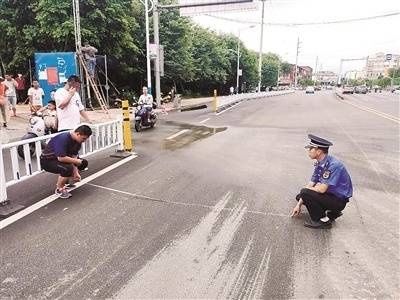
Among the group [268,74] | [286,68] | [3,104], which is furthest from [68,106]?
[286,68]

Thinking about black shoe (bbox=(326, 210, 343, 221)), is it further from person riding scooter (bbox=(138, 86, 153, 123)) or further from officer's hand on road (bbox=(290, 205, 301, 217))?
person riding scooter (bbox=(138, 86, 153, 123))

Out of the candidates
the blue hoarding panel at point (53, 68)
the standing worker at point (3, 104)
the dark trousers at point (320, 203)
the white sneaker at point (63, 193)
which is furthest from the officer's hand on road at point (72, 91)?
the blue hoarding panel at point (53, 68)

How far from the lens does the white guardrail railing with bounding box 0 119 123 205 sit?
562 centimetres

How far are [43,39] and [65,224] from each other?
20.4 metres

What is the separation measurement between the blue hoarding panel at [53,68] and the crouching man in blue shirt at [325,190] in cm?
1605

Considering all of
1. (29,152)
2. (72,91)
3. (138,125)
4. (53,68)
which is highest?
(53,68)

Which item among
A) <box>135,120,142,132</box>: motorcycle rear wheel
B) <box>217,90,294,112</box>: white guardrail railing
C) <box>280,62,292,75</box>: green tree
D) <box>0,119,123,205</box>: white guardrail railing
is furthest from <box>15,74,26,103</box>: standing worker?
<box>280,62,292,75</box>: green tree

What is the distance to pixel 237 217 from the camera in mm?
5473

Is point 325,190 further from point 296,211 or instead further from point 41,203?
point 41,203

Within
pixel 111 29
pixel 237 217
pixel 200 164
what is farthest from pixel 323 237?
pixel 111 29

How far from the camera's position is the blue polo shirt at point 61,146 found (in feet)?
19.5

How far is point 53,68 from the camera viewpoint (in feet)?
61.8

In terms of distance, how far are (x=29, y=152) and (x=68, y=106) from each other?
1483 millimetres

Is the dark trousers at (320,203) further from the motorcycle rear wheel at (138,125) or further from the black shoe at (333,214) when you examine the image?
the motorcycle rear wheel at (138,125)
